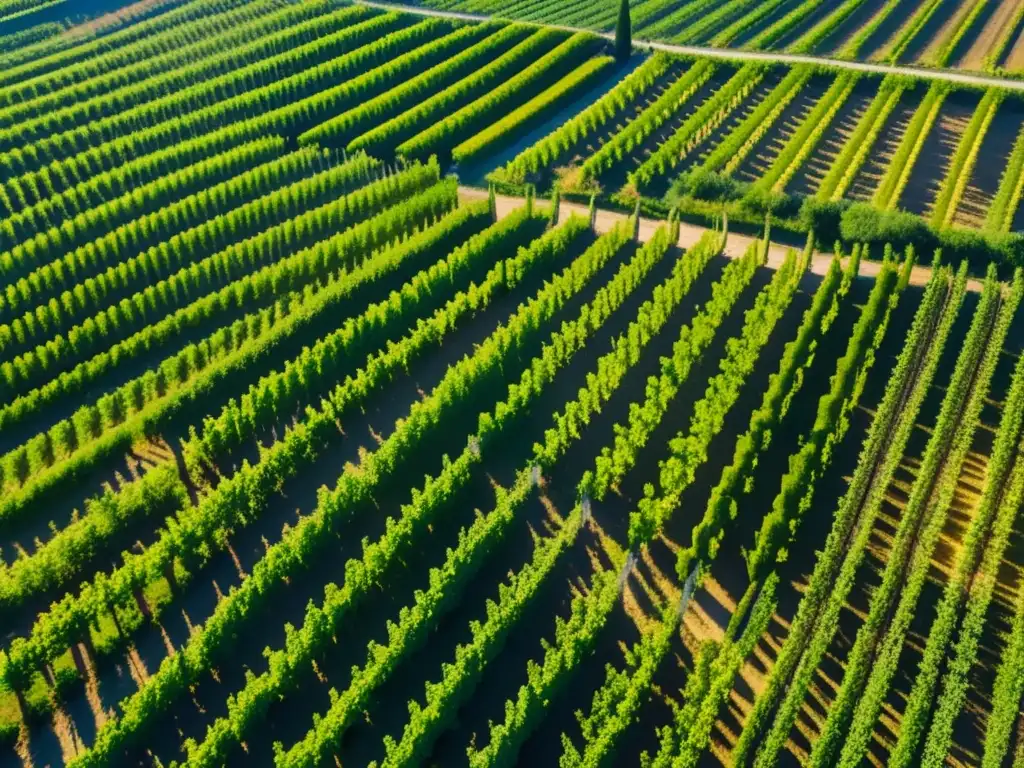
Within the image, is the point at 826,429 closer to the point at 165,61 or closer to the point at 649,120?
the point at 649,120

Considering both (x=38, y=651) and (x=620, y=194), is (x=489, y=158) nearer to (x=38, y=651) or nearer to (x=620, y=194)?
(x=620, y=194)

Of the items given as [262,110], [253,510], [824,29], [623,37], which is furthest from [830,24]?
[253,510]

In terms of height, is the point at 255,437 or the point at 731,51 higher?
the point at 731,51

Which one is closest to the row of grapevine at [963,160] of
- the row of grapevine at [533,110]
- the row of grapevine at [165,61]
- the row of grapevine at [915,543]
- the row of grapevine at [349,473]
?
the row of grapevine at [915,543]

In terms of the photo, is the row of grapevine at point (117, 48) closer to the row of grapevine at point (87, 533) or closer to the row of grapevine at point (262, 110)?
the row of grapevine at point (262, 110)

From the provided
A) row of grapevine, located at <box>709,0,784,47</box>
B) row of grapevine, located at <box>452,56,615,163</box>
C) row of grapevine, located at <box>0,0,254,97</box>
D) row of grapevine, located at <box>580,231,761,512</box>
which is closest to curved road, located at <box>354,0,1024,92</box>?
row of grapevine, located at <box>709,0,784,47</box>

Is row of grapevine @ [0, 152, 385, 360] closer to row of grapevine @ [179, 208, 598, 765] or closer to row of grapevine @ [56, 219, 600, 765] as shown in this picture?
row of grapevine @ [56, 219, 600, 765]

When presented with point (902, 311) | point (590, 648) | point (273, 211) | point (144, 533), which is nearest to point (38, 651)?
point (144, 533)
